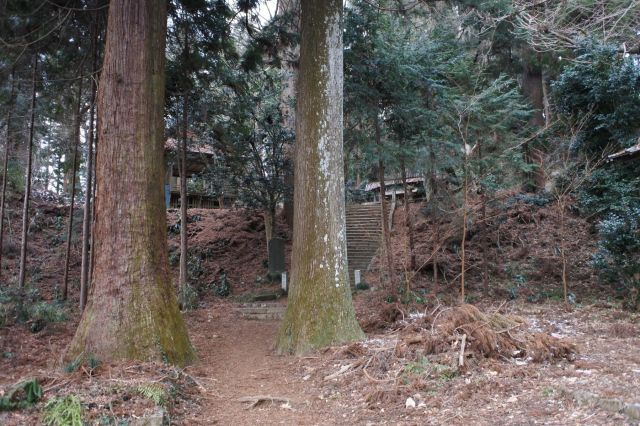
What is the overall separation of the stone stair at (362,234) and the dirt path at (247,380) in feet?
19.5

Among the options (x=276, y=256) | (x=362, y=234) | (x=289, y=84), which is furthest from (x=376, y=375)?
(x=289, y=84)

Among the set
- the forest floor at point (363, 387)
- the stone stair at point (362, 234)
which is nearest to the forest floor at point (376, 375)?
the forest floor at point (363, 387)

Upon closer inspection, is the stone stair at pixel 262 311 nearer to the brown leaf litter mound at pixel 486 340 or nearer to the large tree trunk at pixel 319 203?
the large tree trunk at pixel 319 203

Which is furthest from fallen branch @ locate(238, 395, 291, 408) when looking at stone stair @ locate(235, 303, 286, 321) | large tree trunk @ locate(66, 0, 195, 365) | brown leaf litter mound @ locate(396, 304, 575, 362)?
stone stair @ locate(235, 303, 286, 321)

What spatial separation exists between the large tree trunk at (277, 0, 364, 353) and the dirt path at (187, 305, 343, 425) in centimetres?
65

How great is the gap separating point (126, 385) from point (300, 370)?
263cm

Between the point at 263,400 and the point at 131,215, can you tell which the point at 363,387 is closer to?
the point at 263,400

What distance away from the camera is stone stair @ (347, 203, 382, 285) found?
1734cm

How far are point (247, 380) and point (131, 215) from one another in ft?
9.13

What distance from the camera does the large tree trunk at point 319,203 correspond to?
7719 mm

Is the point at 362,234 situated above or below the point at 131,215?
above

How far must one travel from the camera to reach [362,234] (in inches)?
757

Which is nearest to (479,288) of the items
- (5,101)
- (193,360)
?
(193,360)

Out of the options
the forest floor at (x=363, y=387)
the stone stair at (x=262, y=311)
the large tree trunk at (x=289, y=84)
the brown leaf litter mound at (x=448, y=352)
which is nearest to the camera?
the forest floor at (x=363, y=387)
